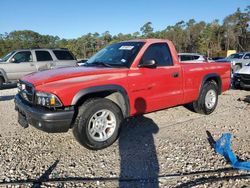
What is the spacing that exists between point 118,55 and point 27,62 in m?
8.69

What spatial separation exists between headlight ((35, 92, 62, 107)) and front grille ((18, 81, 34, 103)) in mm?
257

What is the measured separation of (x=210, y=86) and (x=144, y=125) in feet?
6.78

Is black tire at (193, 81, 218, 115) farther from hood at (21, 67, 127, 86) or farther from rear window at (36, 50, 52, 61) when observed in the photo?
rear window at (36, 50, 52, 61)

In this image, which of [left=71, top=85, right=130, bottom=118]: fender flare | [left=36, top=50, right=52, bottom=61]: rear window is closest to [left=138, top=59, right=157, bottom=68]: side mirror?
[left=71, top=85, right=130, bottom=118]: fender flare

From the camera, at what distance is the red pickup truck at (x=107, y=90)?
13.8 feet

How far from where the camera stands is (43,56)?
42.4 ft

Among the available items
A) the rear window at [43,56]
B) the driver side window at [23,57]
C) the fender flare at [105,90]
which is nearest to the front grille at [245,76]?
the fender flare at [105,90]

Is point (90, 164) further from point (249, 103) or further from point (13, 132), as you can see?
point (249, 103)

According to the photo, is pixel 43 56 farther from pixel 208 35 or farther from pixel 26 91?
pixel 208 35

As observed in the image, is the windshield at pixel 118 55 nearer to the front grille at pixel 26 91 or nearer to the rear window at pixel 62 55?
the front grille at pixel 26 91

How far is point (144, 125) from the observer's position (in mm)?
6031

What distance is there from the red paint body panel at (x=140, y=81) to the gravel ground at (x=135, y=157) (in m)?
0.65

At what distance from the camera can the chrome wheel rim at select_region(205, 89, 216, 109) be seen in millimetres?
6781

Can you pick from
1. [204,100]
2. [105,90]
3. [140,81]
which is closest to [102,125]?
[105,90]
